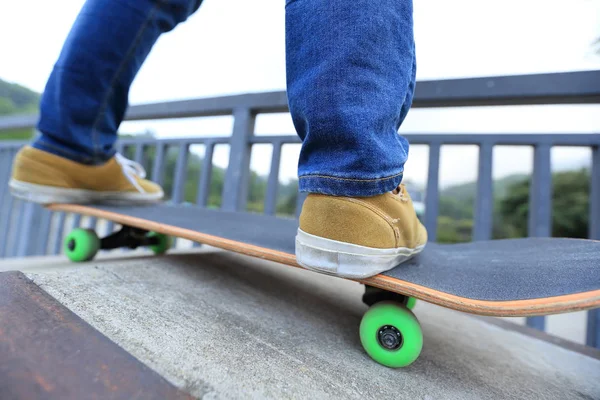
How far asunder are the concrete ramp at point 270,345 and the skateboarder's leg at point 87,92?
529mm

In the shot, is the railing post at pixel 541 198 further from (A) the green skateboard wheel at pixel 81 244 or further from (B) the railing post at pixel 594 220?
(A) the green skateboard wheel at pixel 81 244

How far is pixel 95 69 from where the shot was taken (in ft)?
3.28

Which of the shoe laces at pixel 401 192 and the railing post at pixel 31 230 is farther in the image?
the railing post at pixel 31 230

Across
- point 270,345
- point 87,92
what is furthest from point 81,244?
point 270,345

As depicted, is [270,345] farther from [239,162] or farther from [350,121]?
[239,162]

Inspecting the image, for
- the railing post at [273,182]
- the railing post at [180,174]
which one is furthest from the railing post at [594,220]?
the railing post at [180,174]

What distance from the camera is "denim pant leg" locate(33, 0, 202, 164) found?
0.97 meters

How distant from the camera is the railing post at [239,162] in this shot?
1892 mm

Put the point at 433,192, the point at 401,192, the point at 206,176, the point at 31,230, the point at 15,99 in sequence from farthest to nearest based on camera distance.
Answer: the point at 15,99, the point at 31,230, the point at 206,176, the point at 433,192, the point at 401,192

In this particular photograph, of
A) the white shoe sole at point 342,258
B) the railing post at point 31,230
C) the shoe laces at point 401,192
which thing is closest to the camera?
the white shoe sole at point 342,258

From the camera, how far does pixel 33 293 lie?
0.49m

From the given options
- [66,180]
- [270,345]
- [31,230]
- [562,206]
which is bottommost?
[31,230]

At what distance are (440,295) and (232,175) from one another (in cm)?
161

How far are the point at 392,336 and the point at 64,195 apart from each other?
1.26 meters
